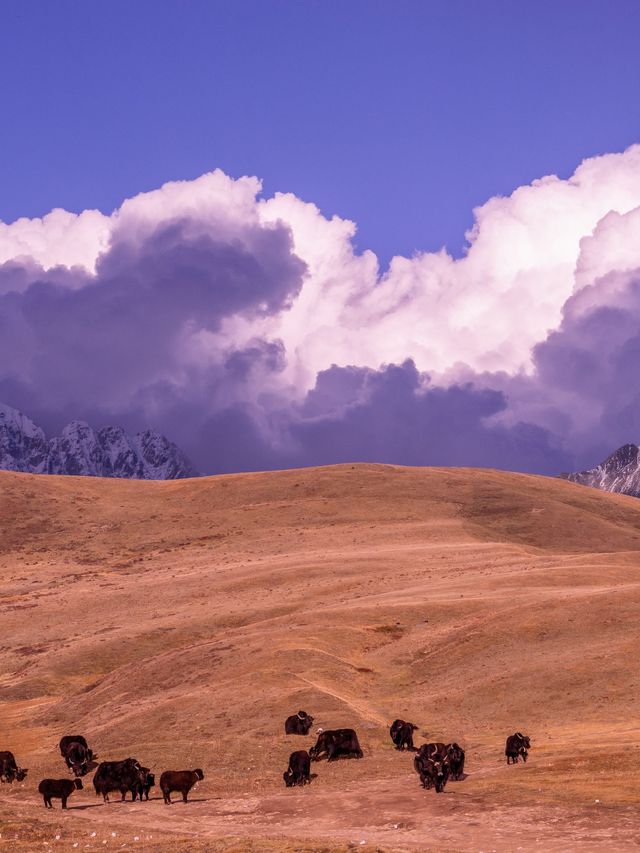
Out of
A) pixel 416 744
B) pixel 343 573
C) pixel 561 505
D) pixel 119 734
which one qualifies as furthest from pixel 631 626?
pixel 561 505

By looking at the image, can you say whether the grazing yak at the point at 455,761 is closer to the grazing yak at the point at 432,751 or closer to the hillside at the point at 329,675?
the grazing yak at the point at 432,751

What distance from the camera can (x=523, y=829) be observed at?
85.7 feet

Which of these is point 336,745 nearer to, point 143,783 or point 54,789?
point 143,783

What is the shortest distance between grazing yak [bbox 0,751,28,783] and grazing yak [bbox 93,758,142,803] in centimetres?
533

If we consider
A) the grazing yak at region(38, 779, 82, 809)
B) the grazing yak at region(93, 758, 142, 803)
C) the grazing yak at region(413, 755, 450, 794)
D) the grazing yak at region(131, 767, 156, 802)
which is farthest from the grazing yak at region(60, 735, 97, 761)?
the grazing yak at region(413, 755, 450, 794)

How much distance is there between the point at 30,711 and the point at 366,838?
34088 millimetres

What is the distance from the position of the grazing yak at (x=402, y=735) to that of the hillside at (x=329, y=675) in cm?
105

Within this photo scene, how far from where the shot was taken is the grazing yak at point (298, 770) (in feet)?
116

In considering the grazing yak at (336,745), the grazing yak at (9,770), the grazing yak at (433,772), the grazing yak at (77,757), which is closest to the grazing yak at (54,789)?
the grazing yak at (9,770)

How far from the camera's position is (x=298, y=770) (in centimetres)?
3528

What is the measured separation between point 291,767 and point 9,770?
10646 millimetres

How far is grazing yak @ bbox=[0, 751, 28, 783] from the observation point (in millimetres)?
38719

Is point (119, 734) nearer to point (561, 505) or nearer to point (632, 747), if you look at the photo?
point (632, 747)

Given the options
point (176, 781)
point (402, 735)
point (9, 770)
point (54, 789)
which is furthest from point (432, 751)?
point (9, 770)
